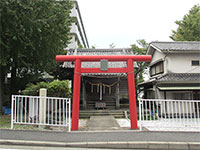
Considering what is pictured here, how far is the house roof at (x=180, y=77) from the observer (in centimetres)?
1215

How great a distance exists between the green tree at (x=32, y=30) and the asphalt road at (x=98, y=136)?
16.6 ft

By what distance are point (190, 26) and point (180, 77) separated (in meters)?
10.7

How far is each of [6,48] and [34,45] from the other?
5.43 ft

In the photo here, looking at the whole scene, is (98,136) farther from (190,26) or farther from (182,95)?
(190,26)

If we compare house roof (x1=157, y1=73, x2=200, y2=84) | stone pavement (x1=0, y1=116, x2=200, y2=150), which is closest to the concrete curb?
stone pavement (x1=0, y1=116, x2=200, y2=150)

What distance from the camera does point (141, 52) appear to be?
2219 centimetres

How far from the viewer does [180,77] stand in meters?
12.6

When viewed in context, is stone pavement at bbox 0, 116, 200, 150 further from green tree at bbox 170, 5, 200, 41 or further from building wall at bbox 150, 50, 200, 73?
green tree at bbox 170, 5, 200, 41

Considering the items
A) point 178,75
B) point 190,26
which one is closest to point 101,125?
point 178,75

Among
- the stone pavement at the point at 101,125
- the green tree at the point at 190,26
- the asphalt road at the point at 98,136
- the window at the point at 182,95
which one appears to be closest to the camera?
the asphalt road at the point at 98,136

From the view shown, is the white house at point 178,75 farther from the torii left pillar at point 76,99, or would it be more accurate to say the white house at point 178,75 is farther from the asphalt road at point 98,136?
the torii left pillar at point 76,99

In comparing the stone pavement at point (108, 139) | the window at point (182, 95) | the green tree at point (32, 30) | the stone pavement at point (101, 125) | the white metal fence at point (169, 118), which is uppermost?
the green tree at point (32, 30)

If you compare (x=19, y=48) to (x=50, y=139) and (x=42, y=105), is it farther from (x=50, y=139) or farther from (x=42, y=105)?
(x=50, y=139)

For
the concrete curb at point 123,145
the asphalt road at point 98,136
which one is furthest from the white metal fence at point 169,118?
the concrete curb at point 123,145
